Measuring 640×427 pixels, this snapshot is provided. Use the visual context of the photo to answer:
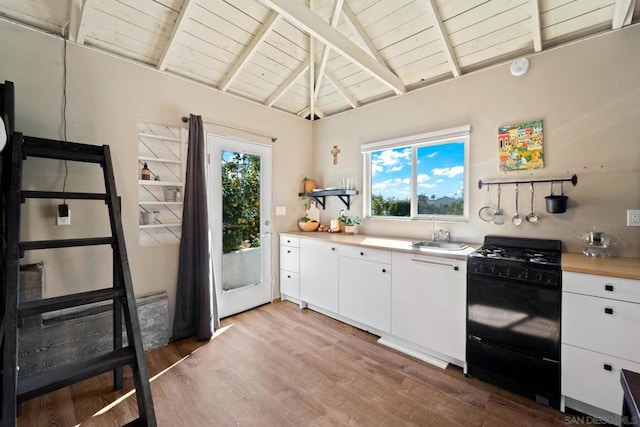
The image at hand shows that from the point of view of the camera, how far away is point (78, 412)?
1.65 meters

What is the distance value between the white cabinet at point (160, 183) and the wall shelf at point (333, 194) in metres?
1.58

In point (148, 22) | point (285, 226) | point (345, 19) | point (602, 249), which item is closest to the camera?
point (602, 249)

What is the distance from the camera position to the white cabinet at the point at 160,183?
2404 millimetres

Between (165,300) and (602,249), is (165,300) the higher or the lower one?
the lower one

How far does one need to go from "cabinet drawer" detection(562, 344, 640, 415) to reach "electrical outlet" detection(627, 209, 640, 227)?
0.99 m

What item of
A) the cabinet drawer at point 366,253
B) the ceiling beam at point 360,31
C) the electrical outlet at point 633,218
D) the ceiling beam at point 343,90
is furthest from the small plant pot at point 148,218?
the electrical outlet at point 633,218

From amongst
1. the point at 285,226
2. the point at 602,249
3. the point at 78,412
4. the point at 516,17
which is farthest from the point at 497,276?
the point at 78,412

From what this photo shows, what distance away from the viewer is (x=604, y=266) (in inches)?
63.4

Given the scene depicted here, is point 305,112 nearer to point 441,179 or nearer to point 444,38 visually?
point 444,38

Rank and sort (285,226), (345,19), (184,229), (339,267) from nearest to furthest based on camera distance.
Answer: (345,19)
(184,229)
(339,267)
(285,226)

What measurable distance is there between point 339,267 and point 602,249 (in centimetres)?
210

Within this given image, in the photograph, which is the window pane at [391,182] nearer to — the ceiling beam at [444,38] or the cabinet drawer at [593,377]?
the ceiling beam at [444,38]

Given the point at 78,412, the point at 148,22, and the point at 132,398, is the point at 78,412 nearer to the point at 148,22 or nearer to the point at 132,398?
the point at 132,398

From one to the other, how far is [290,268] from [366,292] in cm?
114
